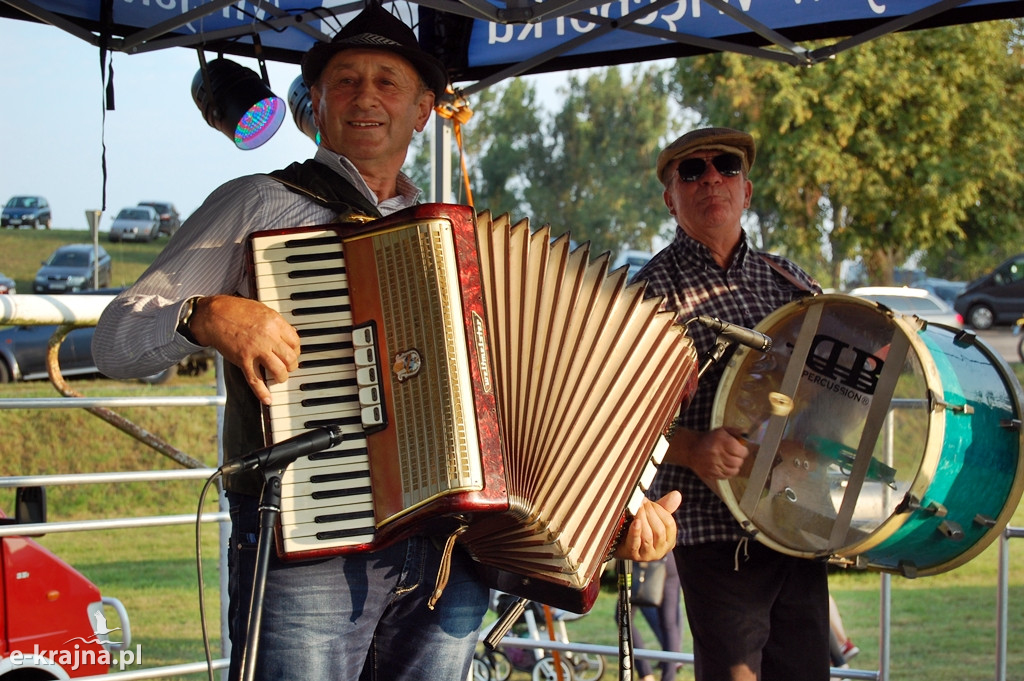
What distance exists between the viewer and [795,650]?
274 centimetres

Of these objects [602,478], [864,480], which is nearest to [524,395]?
[602,478]

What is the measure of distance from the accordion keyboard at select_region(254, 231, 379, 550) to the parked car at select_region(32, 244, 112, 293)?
13709 millimetres

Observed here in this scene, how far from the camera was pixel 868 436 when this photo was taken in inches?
102

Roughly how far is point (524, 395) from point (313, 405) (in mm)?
418

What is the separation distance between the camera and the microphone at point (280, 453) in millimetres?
1661

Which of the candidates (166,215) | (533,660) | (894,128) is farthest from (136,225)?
(894,128)

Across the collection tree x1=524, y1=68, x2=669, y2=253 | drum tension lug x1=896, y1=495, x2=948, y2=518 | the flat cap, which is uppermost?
tree x1=524, y1=68, x2=669, y2=253

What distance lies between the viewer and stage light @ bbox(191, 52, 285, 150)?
12.9ft

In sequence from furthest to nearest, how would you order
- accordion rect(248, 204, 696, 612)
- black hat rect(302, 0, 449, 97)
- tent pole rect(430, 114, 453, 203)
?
tent pole rect(430, 114, 453, 203) < black hat rect(302, 0, 449, 97) < accordion rect(248, 204, 696, 612)

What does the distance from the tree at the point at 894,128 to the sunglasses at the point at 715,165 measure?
52.6ft

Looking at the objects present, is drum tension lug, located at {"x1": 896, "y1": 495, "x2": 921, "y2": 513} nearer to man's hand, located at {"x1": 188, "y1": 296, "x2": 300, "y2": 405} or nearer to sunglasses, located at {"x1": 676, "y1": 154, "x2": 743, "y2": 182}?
sunglasses, located at {"x1": 676, "y1": 154, "x2": 743, "y2": 182}

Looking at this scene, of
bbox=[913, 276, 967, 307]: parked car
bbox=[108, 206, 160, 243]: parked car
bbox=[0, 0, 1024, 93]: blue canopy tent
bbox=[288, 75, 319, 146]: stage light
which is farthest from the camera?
bbox=[913, 276, 967, 307]: parked car

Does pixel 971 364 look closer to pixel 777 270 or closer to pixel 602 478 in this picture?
pixel 777 270
